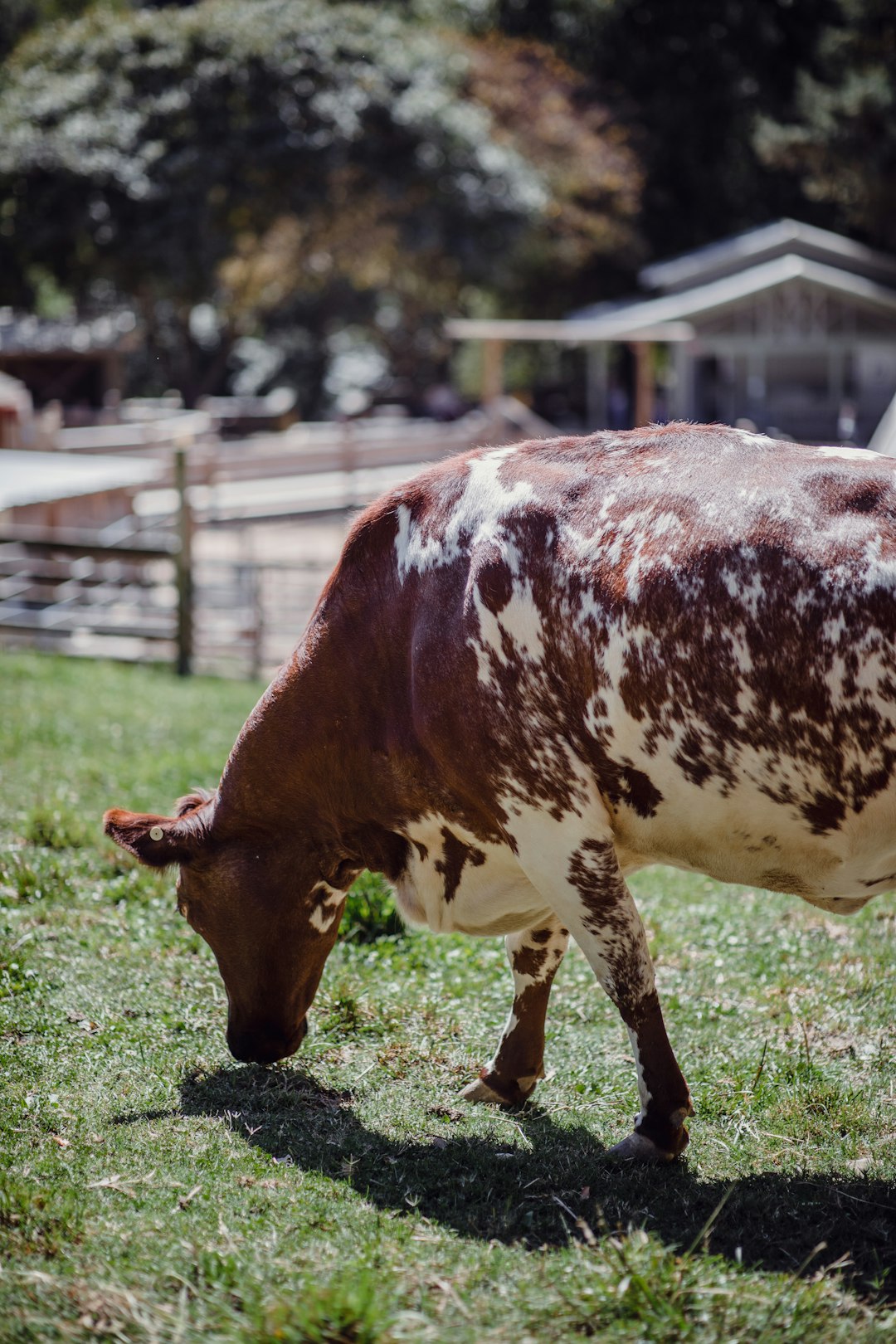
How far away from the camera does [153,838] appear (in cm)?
Answer: 434

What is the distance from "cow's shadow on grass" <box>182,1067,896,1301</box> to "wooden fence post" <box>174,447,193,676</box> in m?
8.84

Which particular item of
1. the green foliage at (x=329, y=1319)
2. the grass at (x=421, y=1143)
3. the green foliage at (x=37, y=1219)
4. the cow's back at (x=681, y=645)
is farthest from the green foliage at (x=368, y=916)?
the green foliage at (x=329, y=1319)

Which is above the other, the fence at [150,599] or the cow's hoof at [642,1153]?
the fence at [150,599]

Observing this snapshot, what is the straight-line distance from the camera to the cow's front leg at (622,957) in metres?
3.78

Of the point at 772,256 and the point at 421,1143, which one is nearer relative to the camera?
the point at 421,1143

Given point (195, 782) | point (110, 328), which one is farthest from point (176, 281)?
point (195, 782)

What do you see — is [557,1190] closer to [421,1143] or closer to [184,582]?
[421,1143]

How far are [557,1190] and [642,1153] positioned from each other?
301 millimetres

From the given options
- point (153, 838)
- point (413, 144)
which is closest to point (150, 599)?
point (153, 838)

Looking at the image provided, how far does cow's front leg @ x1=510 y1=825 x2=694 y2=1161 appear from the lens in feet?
12.4

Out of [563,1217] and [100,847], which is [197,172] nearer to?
[100,847]

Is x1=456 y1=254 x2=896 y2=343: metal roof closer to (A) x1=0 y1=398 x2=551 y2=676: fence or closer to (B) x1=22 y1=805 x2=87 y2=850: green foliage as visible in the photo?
(A) x1=0 y1=398 x2=551 y2=676: fence

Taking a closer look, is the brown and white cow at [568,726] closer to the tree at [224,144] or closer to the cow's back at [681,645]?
the cow's back at [681,645]

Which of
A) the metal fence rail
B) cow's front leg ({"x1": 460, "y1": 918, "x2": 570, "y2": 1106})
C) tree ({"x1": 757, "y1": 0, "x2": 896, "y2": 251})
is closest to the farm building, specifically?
tree ({"x1": 757, "y1": 0, "x2": 896, "y2": 251})
